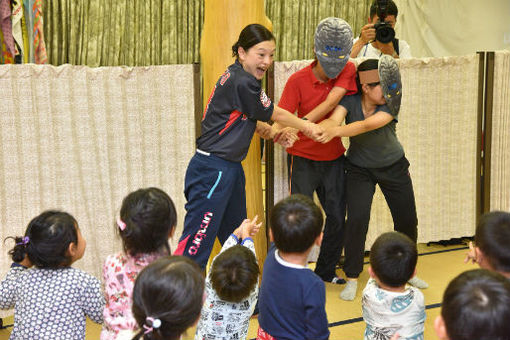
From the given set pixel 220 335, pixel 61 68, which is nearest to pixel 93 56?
pixel 61 68

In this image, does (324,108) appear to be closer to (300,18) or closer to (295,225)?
(295,225)

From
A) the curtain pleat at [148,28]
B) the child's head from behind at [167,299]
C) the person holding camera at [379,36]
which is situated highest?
the curtain pleat at [148,28]

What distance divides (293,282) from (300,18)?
17.9ft

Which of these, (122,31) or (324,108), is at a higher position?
(122,31)

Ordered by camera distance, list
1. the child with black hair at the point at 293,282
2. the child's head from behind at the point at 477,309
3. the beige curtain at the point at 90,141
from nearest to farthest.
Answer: the child's head from behind at the point at 477,309
the child with black hair at the point at 293,282
the beige curtain at the point at 90,141

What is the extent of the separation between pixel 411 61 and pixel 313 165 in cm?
103

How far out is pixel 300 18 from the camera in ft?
22.9

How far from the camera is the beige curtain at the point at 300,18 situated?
22.6ft

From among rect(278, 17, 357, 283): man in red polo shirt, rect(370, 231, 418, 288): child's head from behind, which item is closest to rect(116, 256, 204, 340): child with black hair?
rect(370, 231, 418, 288): child's head from behind

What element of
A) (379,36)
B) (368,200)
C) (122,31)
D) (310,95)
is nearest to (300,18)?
(122,31)

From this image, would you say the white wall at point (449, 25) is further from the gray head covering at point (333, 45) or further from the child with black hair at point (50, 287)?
the child with black hair at point (50, 287)

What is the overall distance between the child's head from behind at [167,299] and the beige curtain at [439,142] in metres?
2.45

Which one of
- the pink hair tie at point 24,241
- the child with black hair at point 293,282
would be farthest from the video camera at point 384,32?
the pink hair tie at point 24,241

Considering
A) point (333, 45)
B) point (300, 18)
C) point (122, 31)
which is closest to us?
point (333, 45)
